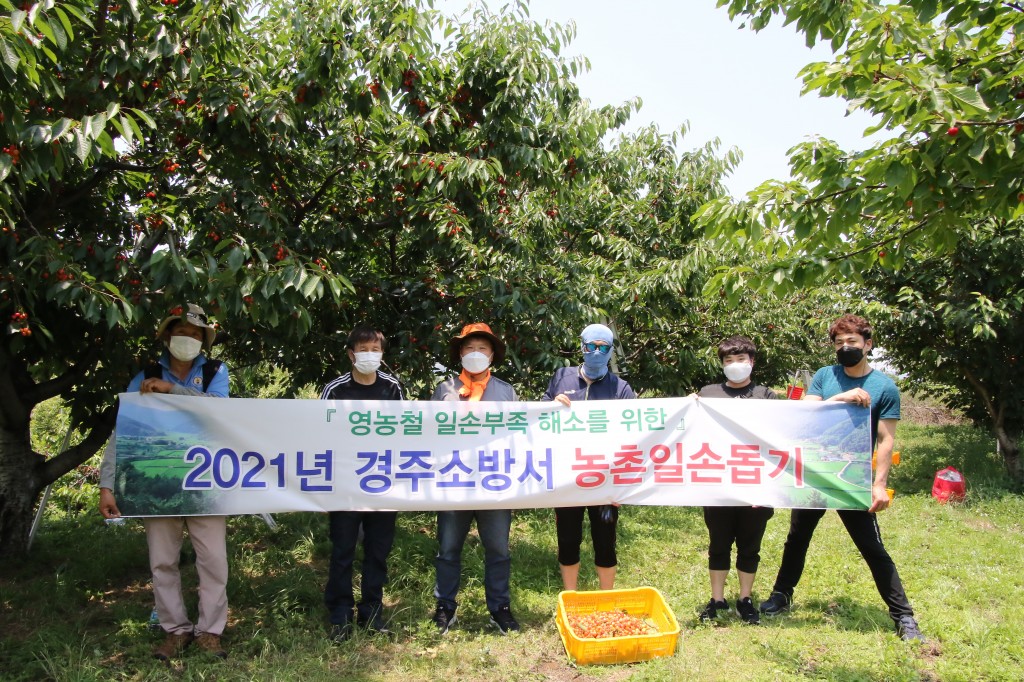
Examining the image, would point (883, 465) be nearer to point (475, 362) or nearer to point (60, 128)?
point (475, 362)

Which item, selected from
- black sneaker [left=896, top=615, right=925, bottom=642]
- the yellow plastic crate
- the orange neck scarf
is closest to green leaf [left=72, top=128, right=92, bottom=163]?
the orange neck scarf

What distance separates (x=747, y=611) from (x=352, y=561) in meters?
2.32

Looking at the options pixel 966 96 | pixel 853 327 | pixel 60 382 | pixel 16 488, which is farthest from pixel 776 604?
pixel 16 488

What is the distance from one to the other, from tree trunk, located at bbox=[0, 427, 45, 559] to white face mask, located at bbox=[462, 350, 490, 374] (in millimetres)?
2881

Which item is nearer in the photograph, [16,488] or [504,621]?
[504,621]

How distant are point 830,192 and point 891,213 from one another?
2.57 ft

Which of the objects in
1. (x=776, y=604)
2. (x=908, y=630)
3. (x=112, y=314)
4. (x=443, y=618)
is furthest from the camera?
(x=776, y=604)

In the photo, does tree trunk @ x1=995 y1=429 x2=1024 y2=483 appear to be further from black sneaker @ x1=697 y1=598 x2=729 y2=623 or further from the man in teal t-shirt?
black sneaker @ x1=697 y1=598 x2=729 y2=623

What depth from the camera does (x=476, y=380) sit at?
13.9ft

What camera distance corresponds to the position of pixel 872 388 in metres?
4.05

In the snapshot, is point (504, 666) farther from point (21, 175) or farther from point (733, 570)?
point (21, 175)

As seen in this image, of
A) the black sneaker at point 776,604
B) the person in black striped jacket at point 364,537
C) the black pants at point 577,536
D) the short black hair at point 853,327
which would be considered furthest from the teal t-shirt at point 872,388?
the person in black striped jacket at point 364,537

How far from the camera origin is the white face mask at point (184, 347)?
3.65 meters

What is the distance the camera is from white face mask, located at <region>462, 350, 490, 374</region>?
4.11m
